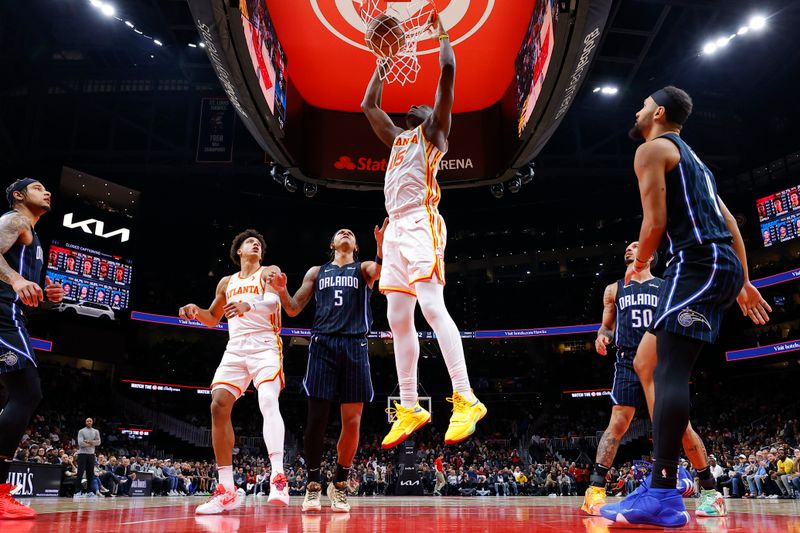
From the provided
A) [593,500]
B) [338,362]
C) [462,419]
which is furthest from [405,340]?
[593,500]

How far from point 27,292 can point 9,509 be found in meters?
1.30

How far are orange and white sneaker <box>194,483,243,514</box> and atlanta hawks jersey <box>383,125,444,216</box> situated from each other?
2372 millimetres

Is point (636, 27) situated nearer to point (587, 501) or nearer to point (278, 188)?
point (587, 501)

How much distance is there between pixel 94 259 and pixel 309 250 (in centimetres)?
A: 1093

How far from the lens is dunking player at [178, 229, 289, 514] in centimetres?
488

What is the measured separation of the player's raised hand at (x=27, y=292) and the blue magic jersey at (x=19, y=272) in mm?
→ 309

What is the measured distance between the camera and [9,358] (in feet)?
13.0

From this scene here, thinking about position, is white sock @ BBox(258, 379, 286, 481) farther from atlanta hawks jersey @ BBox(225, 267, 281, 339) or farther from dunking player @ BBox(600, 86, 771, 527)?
dunking player @ BBox(600, 86, 771, 527)

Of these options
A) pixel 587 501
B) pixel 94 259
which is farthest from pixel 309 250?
pixel 587 501

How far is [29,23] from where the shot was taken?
15852 millimetres

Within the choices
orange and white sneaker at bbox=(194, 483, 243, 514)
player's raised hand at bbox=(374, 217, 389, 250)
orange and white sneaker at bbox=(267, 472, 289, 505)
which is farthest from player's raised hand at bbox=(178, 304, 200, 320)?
player's raised hand at bbox=(374, 217, 389, 250)

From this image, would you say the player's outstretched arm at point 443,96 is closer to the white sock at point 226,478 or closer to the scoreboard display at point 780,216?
the white sock at point 226,478

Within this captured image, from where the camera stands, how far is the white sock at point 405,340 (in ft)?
12.7

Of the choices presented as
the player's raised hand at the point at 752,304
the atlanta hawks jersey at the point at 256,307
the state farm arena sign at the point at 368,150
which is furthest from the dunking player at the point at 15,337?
the player's raised hand at the point at 752,304
